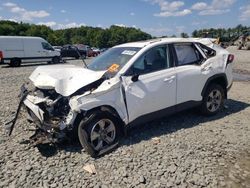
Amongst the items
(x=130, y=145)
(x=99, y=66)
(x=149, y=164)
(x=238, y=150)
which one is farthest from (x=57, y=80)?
(x=238, y=150)

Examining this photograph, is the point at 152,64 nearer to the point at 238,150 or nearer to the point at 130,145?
the point at 130,145

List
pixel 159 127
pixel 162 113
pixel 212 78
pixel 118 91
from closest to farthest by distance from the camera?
pixel 118 91, pixel 162 113, pixel 159 127, pixel 212 78

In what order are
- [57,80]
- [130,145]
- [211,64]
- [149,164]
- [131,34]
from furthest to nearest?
[131,34] → [211,64] → [130,145] → [57,80] → [149,164]

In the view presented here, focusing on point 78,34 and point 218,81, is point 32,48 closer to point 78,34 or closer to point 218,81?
point 218,81

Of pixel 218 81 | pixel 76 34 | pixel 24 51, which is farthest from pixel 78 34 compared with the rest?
pixel 218 81

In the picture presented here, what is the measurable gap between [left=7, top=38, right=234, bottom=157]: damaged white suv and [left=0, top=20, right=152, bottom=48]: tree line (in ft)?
232

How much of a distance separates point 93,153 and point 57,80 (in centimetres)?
129

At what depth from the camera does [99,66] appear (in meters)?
5.60

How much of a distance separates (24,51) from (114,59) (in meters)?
19.5

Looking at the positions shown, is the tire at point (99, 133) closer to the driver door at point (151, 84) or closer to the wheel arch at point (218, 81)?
the driver door at point (151, 84)

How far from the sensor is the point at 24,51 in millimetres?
23078

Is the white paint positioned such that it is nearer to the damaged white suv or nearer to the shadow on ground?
the damaged white suv

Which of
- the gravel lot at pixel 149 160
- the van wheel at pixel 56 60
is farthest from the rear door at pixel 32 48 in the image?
the gravel lot at pixel 149 160

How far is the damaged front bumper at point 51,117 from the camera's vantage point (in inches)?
174
